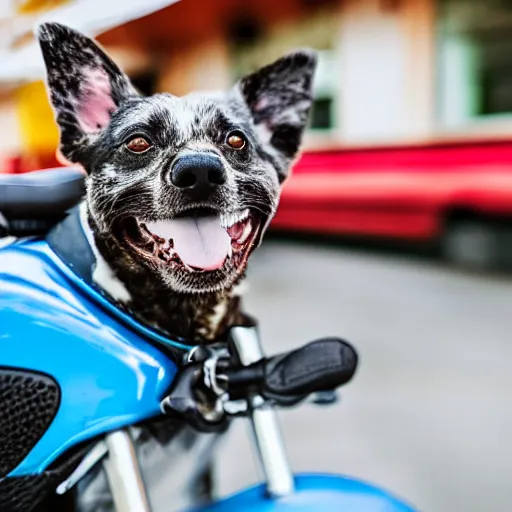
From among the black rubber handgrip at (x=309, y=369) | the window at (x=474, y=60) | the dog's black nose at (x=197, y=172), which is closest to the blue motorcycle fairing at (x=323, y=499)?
the black rubber handgrip at (x=309, y=369)

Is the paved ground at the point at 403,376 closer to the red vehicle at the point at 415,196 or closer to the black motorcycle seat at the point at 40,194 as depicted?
the red vehicle at the point at 415,196

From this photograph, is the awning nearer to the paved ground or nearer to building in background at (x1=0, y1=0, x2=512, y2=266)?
building in background at (x1=0, y1=0, x2=512, y2=266)

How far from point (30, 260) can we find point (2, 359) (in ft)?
0.34

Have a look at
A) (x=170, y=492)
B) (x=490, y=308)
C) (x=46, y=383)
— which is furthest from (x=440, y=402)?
(x=46, y=383)

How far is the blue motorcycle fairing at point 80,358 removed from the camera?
0.67 m

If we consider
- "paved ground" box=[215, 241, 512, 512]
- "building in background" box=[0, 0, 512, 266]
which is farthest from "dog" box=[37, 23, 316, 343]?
"paved ground" box=[215, 241, 512, 512]

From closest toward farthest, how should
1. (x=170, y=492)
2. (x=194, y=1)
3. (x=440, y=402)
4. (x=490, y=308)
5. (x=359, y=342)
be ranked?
1. (x=194, y=1)
2. (x=170, y=492)
3. (x=440, y=402)
4. (x=359, y=342)
5. (x=490, y=308)

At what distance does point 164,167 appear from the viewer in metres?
0.59

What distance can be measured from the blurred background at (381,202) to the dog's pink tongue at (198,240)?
139mm

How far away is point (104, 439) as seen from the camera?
0.70m

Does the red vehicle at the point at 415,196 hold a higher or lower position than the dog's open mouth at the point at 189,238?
lower

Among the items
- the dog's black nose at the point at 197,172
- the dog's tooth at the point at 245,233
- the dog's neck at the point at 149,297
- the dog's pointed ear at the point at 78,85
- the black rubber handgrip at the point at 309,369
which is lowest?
the black rubber handgrip at the point at 309,369

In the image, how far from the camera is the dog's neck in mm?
667

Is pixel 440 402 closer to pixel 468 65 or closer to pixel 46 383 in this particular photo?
pixel 46 383
